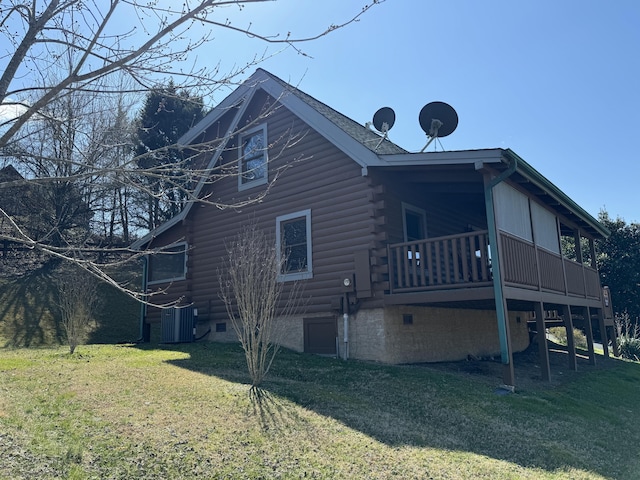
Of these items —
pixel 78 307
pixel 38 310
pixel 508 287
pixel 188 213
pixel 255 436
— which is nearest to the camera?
pixel 255 436

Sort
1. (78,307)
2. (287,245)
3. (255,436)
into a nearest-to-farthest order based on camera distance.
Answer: (255,436), (78,307), (287,245)

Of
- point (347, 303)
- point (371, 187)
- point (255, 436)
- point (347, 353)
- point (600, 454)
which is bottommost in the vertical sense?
point (600, 454)

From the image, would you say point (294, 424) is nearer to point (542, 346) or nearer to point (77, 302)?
point (542, 346)

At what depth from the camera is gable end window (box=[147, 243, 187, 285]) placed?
54.2 ft

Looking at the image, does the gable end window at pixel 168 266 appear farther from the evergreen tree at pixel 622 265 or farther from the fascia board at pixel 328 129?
the evergreen tree at pixel 622 265

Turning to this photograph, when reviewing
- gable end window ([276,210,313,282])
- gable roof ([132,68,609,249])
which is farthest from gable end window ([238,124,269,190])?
gable end window ([276,210,313,282])

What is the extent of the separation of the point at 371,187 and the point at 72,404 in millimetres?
7608

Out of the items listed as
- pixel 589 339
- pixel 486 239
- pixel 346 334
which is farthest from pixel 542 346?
pixel 589 339

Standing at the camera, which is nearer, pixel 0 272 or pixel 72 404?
pixel 72 404

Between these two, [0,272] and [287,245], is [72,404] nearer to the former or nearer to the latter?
[287,245]

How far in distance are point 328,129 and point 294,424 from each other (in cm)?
778

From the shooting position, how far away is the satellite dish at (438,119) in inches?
539

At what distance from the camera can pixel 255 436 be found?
245 inches

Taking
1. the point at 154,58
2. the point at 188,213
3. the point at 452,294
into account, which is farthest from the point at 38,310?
the point at 154,58
